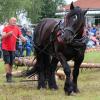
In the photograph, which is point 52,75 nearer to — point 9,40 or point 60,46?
point 60,46

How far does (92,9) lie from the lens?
6594 cm

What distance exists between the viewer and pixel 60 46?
1186cm

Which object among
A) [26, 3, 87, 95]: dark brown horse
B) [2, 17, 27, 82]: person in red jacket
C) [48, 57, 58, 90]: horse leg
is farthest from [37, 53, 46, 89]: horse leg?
[2, 17, 27, 82]: person in red jacket

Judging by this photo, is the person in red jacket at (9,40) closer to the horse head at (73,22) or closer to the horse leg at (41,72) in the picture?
→ the horse leg at (41,72)

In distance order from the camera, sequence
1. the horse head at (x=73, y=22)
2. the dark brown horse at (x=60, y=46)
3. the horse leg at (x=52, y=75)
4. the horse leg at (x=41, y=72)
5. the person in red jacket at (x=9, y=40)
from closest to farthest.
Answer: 1. the horse head at (x=73, y=22)
2. the dark brown horse at (x=60, y=46)
3. the horse leg at (x=52, y=75)
4. the horse leg at (x=41, y=72)
5. the person in red jacket at (x=9, y=40)

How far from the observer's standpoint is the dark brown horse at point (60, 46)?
11.3 m

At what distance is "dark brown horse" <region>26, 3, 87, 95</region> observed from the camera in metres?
11.3

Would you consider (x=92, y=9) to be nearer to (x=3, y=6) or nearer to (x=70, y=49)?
(x=3, y=6)

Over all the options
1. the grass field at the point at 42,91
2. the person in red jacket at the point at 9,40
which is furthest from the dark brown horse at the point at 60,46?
the person in red jacket at the point at 9,40

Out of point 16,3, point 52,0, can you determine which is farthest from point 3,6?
point 52,0

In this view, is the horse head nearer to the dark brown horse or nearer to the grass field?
the dark brown horse

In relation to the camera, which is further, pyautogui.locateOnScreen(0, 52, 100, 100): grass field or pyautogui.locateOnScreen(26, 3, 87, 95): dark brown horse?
pyautogui.locateOnScreen(26, 3, 87, 95): dark brown horse

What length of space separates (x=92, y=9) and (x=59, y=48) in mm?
54579

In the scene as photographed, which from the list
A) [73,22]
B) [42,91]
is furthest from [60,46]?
[42,91]
